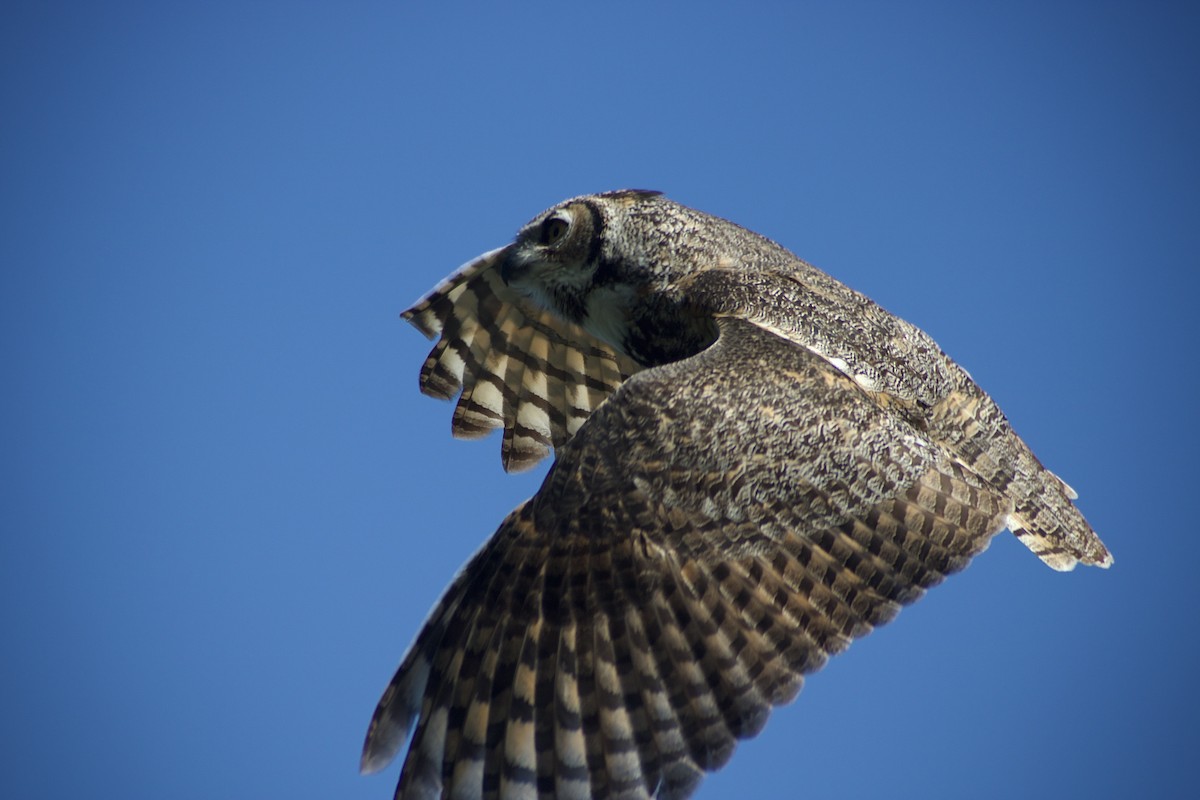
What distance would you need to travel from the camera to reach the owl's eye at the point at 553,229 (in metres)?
5.58

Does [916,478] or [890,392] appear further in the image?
[890,392]

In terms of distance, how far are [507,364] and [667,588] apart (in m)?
2.52

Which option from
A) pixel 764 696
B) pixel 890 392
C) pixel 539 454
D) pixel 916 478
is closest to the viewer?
pixel 764 696

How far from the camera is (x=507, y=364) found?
A: 6305 mm

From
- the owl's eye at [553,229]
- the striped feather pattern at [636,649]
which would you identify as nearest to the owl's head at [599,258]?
the owl's eye at [553,229]

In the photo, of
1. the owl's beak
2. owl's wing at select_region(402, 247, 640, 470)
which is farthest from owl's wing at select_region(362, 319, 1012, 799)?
owl's wing at select_region(402, 247, 640, 470)

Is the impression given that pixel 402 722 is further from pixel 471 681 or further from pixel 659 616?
pixel 659 616

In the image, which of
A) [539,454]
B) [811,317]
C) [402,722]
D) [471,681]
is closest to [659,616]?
[471,681]

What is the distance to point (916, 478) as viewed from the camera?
163 inches

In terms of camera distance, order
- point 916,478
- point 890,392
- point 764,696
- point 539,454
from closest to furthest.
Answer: point 764,696 < point 916,478 < point 890,392 < point 539,454

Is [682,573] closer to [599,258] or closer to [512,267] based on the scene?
[599,258]

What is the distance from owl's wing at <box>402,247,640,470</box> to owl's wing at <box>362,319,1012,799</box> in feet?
6.61

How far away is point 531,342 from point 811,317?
6.43ft

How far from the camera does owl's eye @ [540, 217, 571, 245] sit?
5578mm
